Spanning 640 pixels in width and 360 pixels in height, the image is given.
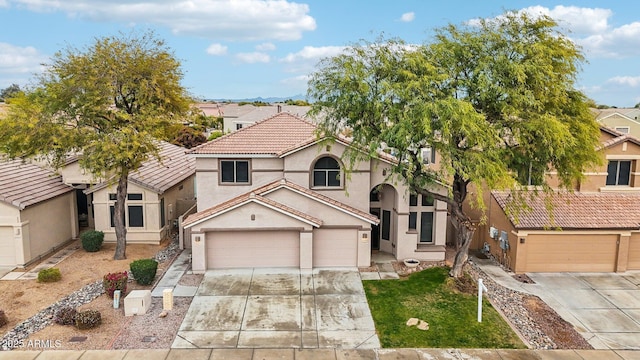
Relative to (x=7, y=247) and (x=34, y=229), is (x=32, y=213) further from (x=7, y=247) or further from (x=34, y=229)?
(x=7, y=247)

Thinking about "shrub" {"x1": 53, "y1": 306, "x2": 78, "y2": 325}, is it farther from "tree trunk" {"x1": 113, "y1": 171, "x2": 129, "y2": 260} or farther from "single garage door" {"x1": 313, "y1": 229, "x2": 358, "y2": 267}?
"single garage door" {"x1": 313, "y1": 229, "x2": 358, "y2": 267}

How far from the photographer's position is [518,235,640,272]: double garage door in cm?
1936

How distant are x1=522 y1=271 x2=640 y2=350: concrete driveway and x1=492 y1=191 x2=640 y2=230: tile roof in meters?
2.10

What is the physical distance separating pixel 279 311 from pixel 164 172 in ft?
44.1

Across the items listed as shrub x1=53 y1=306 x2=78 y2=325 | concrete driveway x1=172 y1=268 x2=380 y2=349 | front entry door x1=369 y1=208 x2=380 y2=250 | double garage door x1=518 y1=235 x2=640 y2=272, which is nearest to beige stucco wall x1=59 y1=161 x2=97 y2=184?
concrete driveway x1=172 y1=268 x2=380 y2=349

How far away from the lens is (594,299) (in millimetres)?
16859

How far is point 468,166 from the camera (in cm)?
1492

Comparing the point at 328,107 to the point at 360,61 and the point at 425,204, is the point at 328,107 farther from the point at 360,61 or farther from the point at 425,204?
the point at 425,204

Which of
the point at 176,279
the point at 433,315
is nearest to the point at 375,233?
the point at 433,315

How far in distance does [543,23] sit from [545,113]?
3.05m

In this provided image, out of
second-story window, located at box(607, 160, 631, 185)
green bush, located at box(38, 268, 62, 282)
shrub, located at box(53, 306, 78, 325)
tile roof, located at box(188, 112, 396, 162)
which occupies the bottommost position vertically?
shrub, located at box(53, 306, 78, 325)

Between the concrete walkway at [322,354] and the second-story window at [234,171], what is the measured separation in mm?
9450

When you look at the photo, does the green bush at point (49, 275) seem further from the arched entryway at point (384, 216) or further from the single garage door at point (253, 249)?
the arched entryway at point (384, 216)

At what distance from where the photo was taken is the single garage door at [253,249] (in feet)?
62.8
